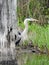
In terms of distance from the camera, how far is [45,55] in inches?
325

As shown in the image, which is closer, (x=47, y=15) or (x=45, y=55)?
(x=45, y=55)

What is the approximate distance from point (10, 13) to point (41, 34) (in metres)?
5.63

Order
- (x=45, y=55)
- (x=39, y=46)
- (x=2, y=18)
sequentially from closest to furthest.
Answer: (x=2, y=18) < (x=45, y=55) < (x=39, y=46)

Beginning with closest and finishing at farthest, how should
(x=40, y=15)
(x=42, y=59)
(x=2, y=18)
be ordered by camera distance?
(x=2, y=18) < (x=42, y=59) < (x=40, y=15)

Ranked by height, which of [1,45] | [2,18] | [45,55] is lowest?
[45,55]

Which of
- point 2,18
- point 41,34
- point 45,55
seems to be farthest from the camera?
point 41,34

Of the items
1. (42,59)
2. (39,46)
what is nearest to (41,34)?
(39,46)

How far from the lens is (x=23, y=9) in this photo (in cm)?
1568

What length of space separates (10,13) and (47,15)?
36.3ft

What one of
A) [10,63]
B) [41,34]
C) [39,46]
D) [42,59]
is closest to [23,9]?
[41,34]

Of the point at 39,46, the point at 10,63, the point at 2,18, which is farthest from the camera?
the point at 39,46

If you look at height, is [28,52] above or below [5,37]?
below

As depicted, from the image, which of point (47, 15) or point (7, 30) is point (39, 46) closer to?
point (7, 30)

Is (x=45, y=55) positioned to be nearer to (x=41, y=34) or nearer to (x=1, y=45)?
(x=41, y=34)
